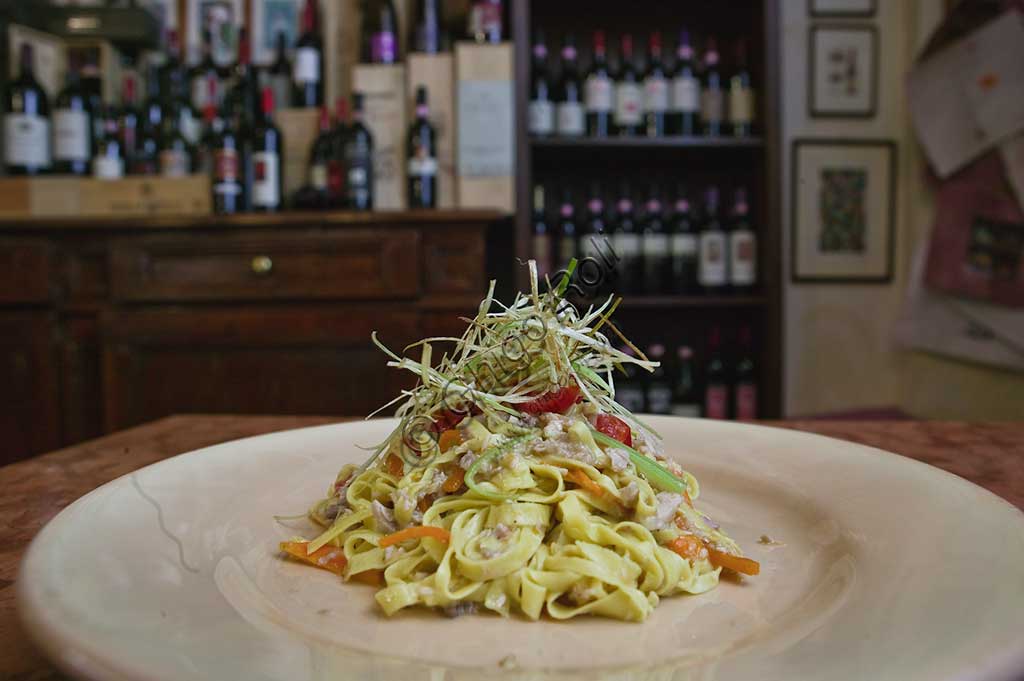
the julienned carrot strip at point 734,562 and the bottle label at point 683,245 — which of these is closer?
the julienned carrot strip at point 734,562

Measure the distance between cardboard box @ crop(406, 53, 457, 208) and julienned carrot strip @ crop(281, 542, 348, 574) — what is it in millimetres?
2142

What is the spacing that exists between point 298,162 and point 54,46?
3.37 ft

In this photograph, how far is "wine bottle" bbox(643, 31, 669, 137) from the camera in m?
2.88

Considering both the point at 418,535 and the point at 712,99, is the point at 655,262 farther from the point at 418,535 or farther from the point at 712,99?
the point at 418,535

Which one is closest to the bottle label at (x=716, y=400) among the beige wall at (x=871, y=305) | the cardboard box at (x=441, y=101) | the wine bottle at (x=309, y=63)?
the beige wall at (x=871, y=305)

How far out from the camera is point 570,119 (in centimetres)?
283

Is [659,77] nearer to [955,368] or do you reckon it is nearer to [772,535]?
[955,368]

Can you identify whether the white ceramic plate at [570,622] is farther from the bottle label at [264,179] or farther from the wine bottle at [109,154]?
the wine bottle at [109,154]

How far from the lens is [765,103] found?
275 centimetres

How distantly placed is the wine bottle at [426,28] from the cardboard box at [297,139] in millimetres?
445

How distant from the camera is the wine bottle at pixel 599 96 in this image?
112 inches

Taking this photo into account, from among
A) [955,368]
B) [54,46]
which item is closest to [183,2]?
[54,46]

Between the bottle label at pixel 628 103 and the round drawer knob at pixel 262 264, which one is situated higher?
the bottle label at pixel 628 103

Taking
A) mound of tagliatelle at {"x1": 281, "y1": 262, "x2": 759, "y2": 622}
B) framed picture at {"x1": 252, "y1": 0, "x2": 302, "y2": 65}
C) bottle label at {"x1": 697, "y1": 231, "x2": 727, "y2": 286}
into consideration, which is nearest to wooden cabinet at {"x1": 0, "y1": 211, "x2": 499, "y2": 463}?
bottle label at {"x1": 697, "y1": 231, "x2": 727, "y2": 286}
